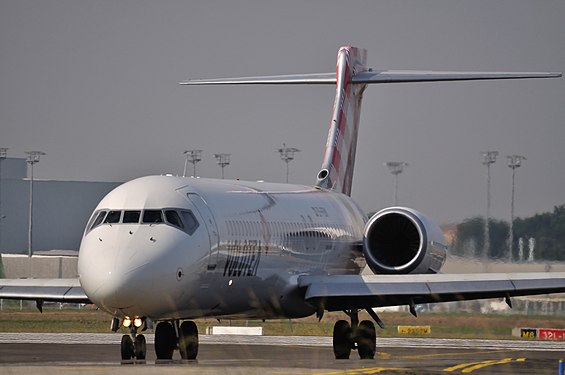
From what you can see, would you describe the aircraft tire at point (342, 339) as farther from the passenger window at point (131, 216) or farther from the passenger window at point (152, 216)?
the passenger window at point (131, 216)

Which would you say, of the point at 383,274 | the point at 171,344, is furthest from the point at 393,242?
the point at 171,344

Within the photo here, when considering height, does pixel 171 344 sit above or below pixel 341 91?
below

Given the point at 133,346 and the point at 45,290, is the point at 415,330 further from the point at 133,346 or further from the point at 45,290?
the point at 133,346

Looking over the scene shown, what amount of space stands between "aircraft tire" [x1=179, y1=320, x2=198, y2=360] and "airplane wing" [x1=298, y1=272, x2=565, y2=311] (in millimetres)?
3108

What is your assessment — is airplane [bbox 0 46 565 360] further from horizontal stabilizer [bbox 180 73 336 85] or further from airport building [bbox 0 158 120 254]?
airport building [bbox 0 158 120 254]

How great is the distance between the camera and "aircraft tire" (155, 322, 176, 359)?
33531 millimetres

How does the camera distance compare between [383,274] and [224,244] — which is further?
[383,274]

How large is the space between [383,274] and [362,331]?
1709 millimetres

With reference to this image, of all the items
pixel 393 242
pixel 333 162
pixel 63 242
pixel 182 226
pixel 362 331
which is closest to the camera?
pixel 182 226

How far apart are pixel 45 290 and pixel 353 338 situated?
8376 millimetres

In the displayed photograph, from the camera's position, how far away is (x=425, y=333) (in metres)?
50.7

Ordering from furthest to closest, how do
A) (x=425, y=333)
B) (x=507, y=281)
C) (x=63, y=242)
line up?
(x=63, y=242)
(x=425, y=333)
(x=507, y=281)

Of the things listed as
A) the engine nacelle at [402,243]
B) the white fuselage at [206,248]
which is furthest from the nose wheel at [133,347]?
the engine nacelle at [402,243]

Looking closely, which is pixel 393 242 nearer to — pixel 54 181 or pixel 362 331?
pixel 362 331
